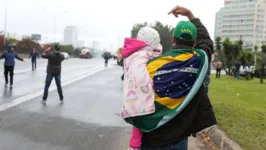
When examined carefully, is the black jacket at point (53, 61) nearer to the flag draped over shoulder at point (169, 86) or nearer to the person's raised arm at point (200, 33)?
the person's raised arm at point (200, 33)

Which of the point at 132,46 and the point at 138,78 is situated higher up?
the point at 132,46

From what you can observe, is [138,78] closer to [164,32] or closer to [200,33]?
[200,33]

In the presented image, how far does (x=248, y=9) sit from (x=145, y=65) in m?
163

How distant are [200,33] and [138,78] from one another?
2.51 feet

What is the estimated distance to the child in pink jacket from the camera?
2414 mm

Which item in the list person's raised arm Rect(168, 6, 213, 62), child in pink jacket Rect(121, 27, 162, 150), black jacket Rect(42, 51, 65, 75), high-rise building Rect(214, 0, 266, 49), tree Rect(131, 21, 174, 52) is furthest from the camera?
high-rise building Rect(214, 0, 266, 49)

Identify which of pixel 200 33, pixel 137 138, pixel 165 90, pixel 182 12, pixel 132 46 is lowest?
pixel 137 138

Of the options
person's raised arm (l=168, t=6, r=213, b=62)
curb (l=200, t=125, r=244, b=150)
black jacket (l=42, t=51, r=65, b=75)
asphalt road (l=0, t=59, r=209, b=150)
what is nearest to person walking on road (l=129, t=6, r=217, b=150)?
person's raised arm (l=168, t=6, r=213, b=62)

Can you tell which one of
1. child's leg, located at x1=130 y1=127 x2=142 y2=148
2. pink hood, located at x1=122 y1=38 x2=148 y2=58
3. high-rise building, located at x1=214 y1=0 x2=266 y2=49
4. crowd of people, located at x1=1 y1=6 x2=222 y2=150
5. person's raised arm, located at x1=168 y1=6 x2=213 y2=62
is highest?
high-rise building, located at x1=214 y1=0 x2=266 y2=49

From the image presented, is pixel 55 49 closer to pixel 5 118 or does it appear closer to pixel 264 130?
pixel 5 118

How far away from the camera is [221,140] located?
6.36 metres

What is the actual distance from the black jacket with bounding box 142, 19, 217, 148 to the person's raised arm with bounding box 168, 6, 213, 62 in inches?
14.3

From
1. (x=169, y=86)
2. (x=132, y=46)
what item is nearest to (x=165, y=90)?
(x=169, y=86)

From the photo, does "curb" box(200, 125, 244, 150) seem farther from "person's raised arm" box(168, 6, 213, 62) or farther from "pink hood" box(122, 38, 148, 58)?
"pink hood" box(122, 38, 148, 58)
